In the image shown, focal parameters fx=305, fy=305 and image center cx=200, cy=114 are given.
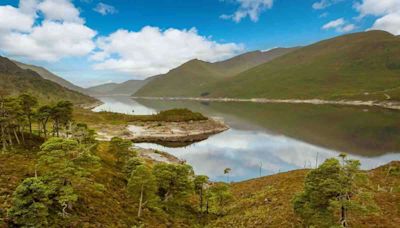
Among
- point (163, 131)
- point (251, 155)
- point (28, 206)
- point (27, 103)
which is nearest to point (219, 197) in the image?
point (28, 206)

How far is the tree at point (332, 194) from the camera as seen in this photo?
72.3 feet

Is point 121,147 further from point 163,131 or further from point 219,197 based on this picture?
point 163,131

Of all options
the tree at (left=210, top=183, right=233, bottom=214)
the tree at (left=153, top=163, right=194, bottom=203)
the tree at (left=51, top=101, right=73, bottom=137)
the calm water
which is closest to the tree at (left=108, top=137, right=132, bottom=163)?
the tree at (left=51, top=101, right=73, bottom=137)

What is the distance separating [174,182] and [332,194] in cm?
A: 2009

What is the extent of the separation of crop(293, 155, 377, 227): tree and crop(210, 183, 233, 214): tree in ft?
43.7

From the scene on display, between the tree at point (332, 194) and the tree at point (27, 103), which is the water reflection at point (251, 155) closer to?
the tree at point (27, 103)

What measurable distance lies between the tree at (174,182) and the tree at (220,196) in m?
4.40

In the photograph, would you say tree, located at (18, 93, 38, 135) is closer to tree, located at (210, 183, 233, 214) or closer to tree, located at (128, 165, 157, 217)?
tree, located at (128, 165, 157, 217)

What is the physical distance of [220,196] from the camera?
137ft

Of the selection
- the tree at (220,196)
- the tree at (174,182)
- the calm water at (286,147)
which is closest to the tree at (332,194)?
the tree at (220,196)

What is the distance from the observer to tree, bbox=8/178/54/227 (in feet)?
68.6

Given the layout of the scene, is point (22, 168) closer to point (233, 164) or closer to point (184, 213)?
point (184, 213)

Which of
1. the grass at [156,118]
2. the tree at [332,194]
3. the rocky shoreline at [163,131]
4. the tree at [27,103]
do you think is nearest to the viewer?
the tree at [332,194]

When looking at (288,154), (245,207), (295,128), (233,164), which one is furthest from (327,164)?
(295,128)
